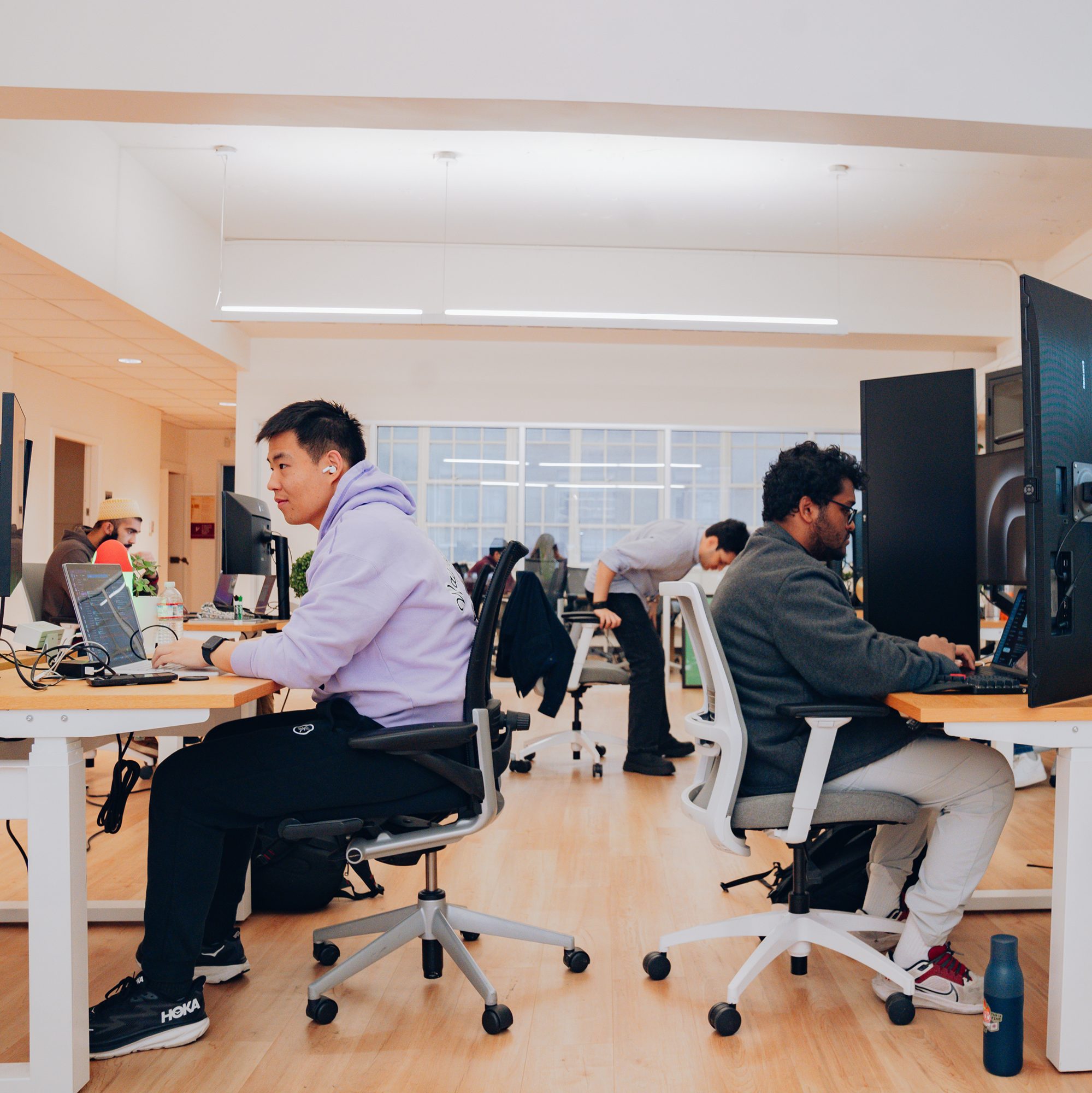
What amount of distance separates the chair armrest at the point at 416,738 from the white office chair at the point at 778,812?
0.55 m

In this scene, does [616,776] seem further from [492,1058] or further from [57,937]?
[57,937]

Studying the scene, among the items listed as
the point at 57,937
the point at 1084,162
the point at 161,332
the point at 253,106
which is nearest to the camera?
the point at 57,937

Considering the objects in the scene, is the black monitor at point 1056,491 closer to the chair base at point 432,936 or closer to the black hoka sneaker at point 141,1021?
the chair base at point 432,936

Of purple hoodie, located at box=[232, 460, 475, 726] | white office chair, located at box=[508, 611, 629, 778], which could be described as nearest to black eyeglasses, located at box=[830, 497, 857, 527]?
purple hoodie, located at box=[232, 460, 475, 726]

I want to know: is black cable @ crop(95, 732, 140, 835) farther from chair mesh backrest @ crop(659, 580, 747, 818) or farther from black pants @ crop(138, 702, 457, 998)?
chair mesh backrest @ crop(659, 580, 747, 818)

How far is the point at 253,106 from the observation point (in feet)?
10.6

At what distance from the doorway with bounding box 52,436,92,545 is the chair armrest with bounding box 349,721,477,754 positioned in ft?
27.9

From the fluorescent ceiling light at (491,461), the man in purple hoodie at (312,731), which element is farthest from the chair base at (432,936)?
the fluorescent ceiling light at (491,461)

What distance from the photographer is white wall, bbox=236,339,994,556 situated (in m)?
8.13

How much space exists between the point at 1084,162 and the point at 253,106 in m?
4.80

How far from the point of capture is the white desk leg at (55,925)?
5.61 ft

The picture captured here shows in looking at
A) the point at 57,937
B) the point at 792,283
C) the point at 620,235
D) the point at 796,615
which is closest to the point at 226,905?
the point at 57,937

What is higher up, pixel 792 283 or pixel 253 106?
pixel 792 283

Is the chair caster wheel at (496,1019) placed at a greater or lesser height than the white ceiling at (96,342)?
lesser
